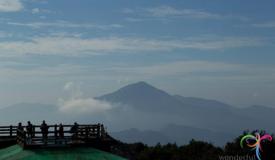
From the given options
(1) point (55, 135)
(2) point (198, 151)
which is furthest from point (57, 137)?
(2) point (198, 151)

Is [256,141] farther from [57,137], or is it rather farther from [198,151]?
[57,137]

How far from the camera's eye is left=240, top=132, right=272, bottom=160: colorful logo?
61.1 metres

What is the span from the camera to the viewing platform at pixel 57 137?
33.5 meters

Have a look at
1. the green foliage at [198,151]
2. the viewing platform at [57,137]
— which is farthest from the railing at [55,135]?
the green foliage at [198,151]

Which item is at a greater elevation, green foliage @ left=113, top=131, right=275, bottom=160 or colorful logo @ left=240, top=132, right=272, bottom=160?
colorful logo @ left=240, top=132, right=272, bottom=160

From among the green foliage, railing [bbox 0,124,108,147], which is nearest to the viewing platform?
railing [bbox 0,124,108,147]

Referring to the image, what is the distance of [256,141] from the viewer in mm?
64062

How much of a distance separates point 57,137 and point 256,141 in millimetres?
35366

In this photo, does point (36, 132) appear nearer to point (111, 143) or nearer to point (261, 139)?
point (111, 143)

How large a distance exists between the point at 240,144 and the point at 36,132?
39847 millimetres

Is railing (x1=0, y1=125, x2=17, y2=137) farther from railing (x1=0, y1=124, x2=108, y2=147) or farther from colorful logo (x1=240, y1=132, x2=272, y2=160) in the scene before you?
colorful logo (x1=240, y1=132, x2=272, y2=160)

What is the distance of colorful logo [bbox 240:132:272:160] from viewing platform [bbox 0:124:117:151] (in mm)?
26715

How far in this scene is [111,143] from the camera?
131ft

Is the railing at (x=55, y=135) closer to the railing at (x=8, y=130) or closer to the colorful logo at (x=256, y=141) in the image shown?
the railing at (x=8, y=130)
